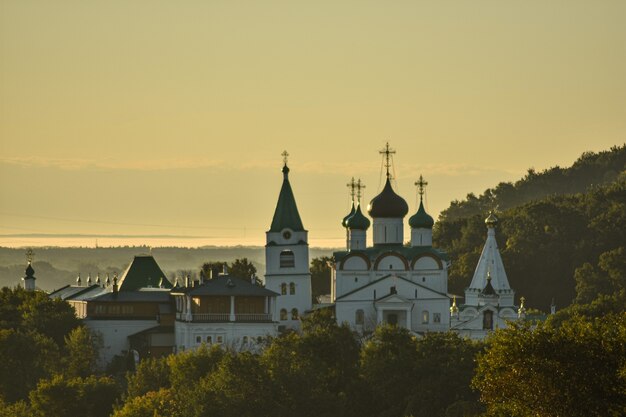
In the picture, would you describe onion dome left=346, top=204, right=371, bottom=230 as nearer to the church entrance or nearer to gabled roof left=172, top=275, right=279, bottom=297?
the church entrance

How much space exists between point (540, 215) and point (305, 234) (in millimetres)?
32445

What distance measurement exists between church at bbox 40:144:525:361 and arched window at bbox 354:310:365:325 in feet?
0.15

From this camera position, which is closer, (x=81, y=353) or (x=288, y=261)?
(x=81, y=353)

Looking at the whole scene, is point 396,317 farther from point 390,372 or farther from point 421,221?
point 390,372

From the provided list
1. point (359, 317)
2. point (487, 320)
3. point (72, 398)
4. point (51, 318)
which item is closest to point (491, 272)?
point (487, 320)

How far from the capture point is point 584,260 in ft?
426

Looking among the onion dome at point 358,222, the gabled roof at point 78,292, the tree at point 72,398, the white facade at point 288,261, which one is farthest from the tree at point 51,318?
the onion dome at point 358,222

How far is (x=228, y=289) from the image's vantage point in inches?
3878

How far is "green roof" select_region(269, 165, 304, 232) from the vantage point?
4070 inches

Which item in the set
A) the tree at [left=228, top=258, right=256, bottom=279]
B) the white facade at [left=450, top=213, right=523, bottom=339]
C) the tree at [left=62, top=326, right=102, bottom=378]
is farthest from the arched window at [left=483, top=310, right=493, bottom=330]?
the tree at [left=62, top=326, right=102, bottom=378]

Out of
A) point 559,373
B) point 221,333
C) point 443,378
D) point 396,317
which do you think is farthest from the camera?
point 396,317

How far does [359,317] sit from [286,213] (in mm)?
5947

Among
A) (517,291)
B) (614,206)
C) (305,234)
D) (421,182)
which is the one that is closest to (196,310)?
(305,234)

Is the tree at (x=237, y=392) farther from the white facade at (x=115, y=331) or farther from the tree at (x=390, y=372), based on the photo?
the white facade at (x=115, y=331)
